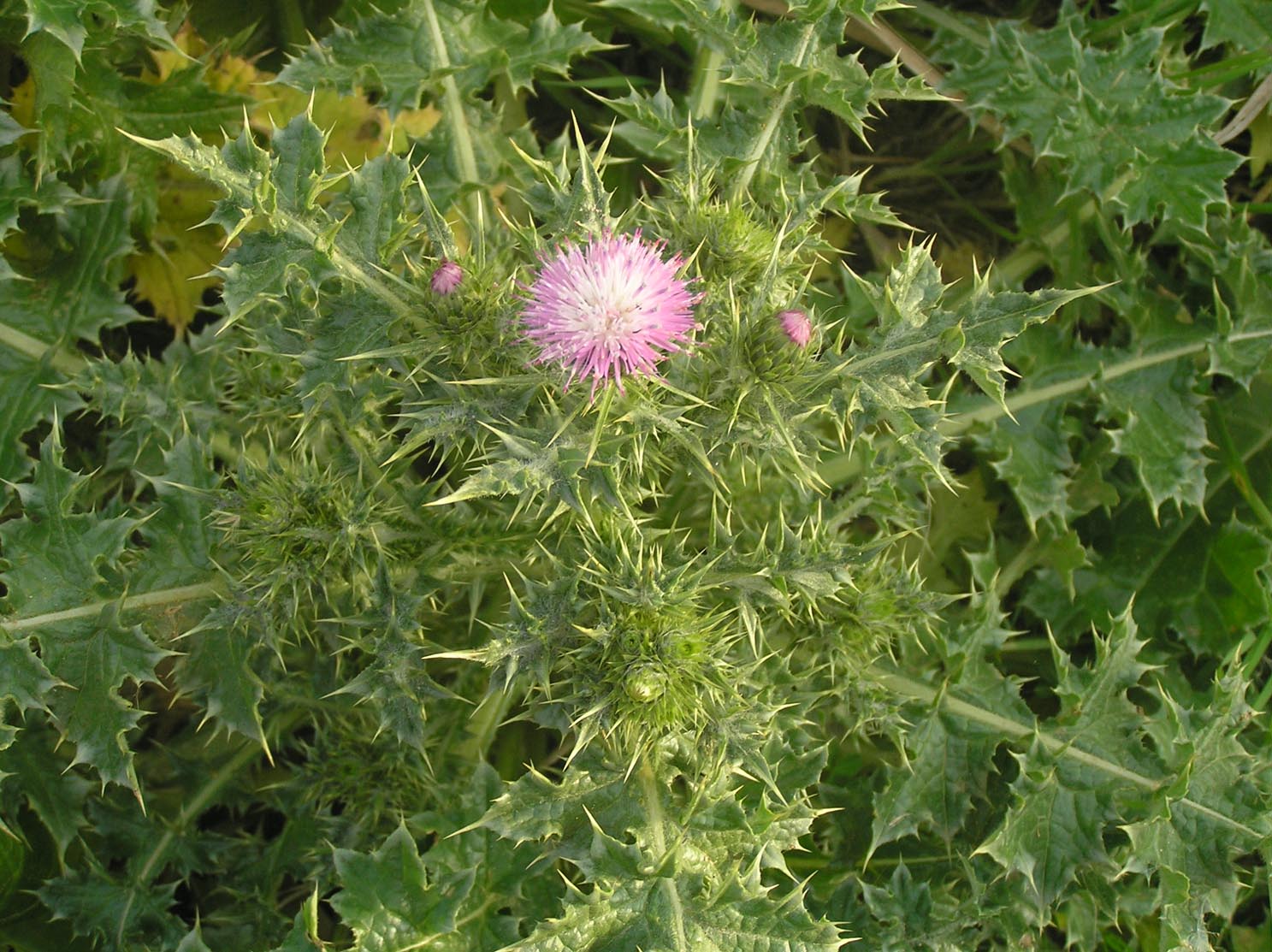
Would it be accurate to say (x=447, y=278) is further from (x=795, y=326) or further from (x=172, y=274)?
(x=172, y=274)

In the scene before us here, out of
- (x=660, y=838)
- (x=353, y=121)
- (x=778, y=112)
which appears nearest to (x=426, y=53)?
(x=353, y=121)

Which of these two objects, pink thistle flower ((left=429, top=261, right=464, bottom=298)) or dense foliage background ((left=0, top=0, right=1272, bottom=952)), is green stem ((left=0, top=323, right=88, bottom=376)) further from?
pink thistle flower ((left=429, top=261, right=464, bottom=298))

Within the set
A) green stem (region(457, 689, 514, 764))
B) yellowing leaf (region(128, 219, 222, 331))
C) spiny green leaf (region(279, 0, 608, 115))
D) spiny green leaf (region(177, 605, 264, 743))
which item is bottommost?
green stem (region(457, 689, 514, 764))

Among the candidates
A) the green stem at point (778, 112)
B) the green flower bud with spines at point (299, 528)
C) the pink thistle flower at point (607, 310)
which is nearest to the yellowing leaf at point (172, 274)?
the green flower bud with spines at point (299, 528)

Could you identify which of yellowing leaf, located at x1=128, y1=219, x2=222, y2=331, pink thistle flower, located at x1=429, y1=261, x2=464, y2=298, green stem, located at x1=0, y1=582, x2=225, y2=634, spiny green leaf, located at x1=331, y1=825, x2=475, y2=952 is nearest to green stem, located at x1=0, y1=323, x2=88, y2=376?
yellowing leaf, located at x1=128, y1=219, x2=222, y2=331

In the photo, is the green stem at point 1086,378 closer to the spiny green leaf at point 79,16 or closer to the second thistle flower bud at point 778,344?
the second thistle flower bud at point 778,344
